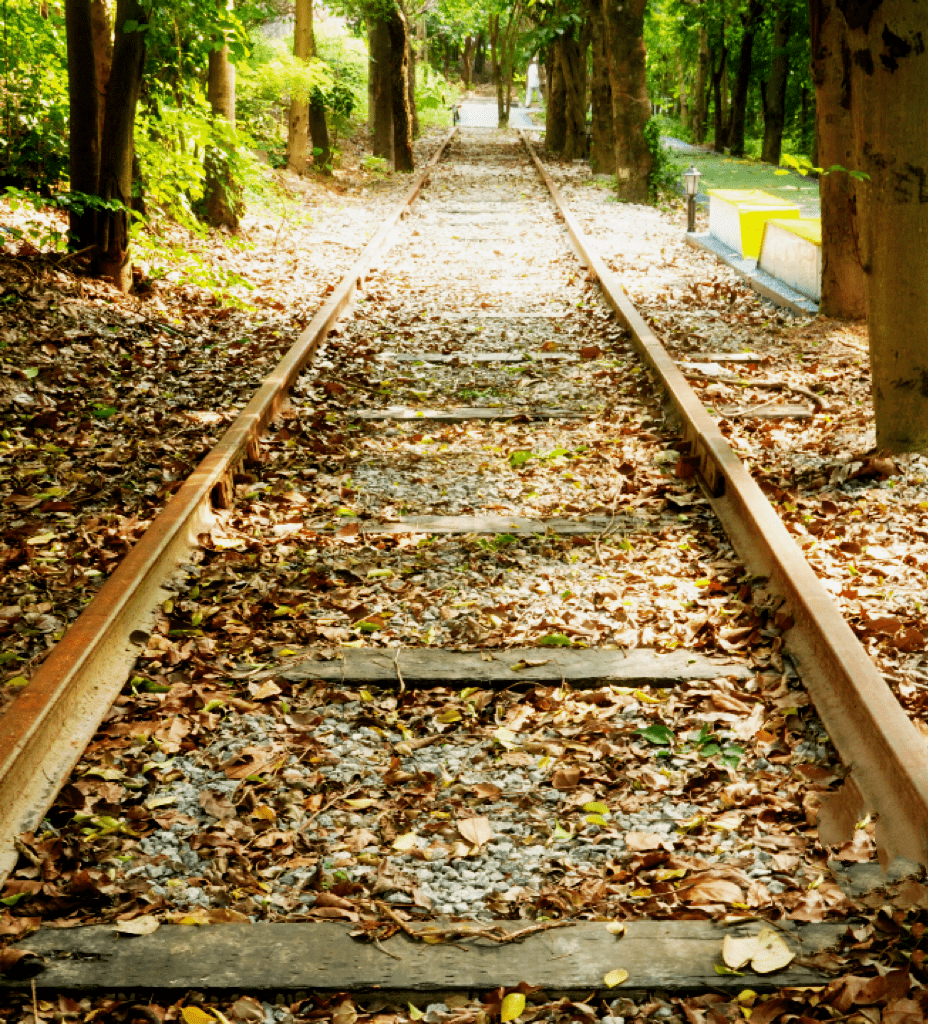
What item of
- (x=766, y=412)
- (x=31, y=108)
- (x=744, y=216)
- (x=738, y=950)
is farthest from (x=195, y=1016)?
(x=744, y=216)

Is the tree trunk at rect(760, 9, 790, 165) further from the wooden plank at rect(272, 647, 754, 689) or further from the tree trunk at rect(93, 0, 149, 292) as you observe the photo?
the wooden plank at rect(272, 647, 754, 689)

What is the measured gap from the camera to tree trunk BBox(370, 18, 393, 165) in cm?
2342

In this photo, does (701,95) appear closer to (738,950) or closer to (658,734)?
(658,734)

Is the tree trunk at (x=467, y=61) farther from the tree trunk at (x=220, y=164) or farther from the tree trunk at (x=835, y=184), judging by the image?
the tree trunk at (x=835, y=184)

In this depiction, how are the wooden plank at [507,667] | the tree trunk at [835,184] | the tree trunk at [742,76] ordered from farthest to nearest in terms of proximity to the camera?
1. the tree trunk at [742,76]
2. the tree trunk at [835,184]
3. the wooden plank at [507,667]

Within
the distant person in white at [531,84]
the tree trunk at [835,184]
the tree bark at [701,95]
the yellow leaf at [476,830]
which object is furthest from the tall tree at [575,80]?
the distant person in white at [531,84]

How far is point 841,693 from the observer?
3139 mm

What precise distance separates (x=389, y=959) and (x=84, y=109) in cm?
792

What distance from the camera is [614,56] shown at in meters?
17.1

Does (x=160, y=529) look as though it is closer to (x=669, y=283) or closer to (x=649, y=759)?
(x=649, y=759)

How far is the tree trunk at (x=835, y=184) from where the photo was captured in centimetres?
819

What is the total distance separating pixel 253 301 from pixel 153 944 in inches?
323

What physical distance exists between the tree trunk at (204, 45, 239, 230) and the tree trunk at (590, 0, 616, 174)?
11.3 metres

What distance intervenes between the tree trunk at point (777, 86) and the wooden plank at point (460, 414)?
77.0ft
